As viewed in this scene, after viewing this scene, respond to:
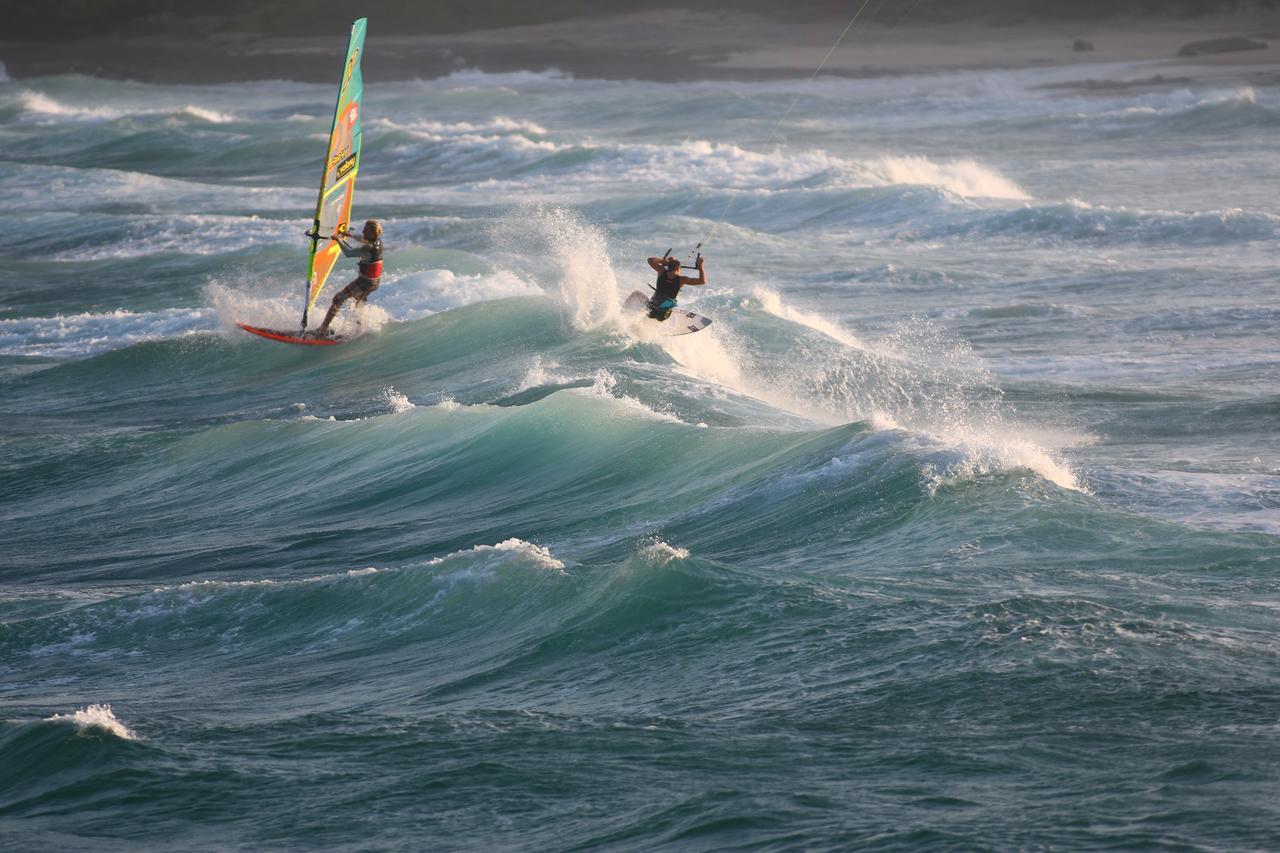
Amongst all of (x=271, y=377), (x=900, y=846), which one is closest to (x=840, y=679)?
(x=900, y=846)

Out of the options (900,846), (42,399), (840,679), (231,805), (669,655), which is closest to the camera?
(900,846)

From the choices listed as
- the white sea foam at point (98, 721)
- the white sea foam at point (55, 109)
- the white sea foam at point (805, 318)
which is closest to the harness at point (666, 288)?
the white sea foam at point (805, 318)

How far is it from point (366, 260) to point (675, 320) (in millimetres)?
3456

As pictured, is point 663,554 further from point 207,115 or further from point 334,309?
point 207,115

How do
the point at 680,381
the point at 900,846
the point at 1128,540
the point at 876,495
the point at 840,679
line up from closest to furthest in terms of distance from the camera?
the point at 900,846 → the point at 840,679 → the point at 1128,540 → the point at 876,495 → the point at 680,381

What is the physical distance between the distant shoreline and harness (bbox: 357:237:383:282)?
144 ft

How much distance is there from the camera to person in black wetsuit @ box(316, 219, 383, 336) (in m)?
16.9

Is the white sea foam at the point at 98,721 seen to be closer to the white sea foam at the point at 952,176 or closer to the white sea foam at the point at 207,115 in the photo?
the white sea foam at the point at 952,176

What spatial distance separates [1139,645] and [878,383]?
921cm

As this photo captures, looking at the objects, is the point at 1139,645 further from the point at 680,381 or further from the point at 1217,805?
the point at 680,381

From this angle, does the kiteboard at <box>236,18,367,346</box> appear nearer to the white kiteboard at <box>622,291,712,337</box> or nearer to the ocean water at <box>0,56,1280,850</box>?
the ocean water at <box>0,56,1280,850</box>

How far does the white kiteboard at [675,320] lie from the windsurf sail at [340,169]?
333 cm

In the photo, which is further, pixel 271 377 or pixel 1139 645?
pixel 271 377

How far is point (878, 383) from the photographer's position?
17.2 m
